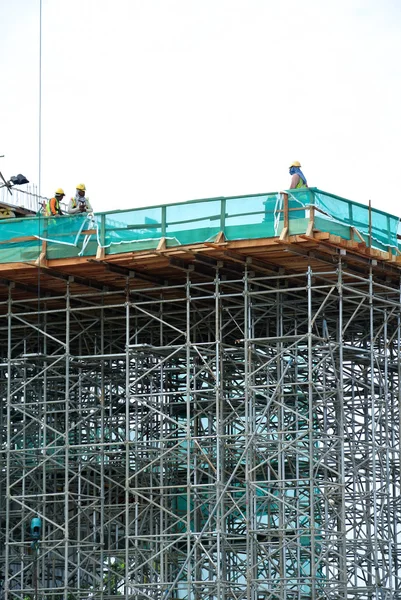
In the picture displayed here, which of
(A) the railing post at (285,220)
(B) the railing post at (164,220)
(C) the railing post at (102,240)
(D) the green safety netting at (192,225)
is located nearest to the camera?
(A) the railing post at (285,220)

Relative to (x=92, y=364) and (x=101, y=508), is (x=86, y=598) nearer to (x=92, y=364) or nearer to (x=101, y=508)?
(x=101, y=508)

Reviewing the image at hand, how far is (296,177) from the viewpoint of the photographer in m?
41.5

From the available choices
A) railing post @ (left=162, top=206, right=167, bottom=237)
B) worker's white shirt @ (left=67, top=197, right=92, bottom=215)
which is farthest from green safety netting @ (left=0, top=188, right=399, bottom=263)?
worker's white shirt @ (left=67, top=197, right=92, bottom=215)

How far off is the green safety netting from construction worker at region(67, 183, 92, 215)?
4.56 feet

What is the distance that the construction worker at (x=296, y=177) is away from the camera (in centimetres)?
4128

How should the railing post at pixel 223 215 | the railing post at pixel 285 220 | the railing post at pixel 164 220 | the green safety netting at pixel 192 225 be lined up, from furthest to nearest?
the railing post at pixel 164 220 < the railing post at pixel 223 215 < the green safety netting at pixel 192 225 < the railing post at pixel 285 220

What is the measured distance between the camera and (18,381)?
46938 millimetres

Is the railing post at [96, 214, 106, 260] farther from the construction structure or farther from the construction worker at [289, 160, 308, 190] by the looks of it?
the construction worker at [289, 160, 308, 190]

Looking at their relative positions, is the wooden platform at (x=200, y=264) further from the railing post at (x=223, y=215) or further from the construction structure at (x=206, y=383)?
the railing post at (x=223, y=215)

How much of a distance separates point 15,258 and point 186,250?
5.64 meters

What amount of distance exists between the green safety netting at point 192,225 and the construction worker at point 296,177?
156 cm

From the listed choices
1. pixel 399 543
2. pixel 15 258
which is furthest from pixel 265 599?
pixel 15 258

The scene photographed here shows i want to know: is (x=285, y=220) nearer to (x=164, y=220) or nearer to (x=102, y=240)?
(x=164, y=220)

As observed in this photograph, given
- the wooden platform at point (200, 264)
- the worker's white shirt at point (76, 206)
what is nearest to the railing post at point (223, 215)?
the wooden platform at point (200, 264)
